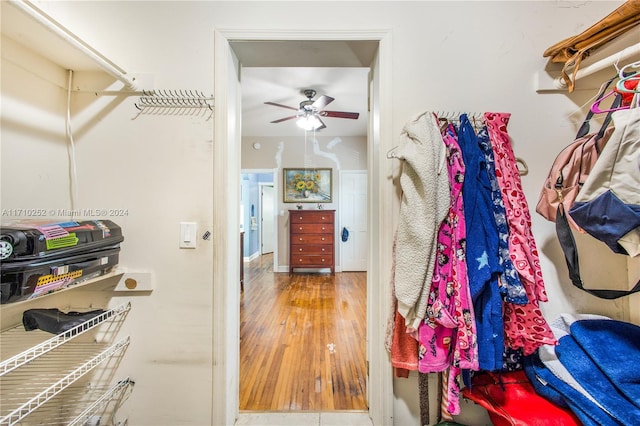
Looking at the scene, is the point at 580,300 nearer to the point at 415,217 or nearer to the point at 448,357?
the point at 448,357

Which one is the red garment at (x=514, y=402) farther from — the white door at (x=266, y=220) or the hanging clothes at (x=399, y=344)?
the white door at (x=266, y=220)

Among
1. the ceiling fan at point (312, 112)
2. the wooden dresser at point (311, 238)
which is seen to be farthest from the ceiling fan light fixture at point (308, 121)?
the wooden dresser at point (311, 238)

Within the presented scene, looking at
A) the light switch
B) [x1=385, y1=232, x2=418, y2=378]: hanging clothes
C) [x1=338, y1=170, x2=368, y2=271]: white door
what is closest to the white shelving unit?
the light switch

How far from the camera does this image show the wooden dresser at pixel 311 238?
4.40 m

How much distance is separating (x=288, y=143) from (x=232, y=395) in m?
4.19

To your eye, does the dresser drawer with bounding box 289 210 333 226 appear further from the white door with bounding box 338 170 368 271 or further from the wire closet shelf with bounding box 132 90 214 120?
the wire closet shelf with bounding box 132 90 214 120

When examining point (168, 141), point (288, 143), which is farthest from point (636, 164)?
point (288, 143)

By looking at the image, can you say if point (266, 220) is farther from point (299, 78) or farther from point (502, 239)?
point (502, 239)

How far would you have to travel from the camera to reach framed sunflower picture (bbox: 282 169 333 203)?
4660 millimetres

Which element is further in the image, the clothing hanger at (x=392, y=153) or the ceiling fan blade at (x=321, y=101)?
the ceiling fan blade at (x=321, y=101)

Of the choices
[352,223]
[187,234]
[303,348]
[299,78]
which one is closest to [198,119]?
[187,234]

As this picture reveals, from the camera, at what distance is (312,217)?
4.40 m

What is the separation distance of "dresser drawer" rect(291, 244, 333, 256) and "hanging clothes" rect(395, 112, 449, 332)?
139 inches

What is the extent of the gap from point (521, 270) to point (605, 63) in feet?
2.76
